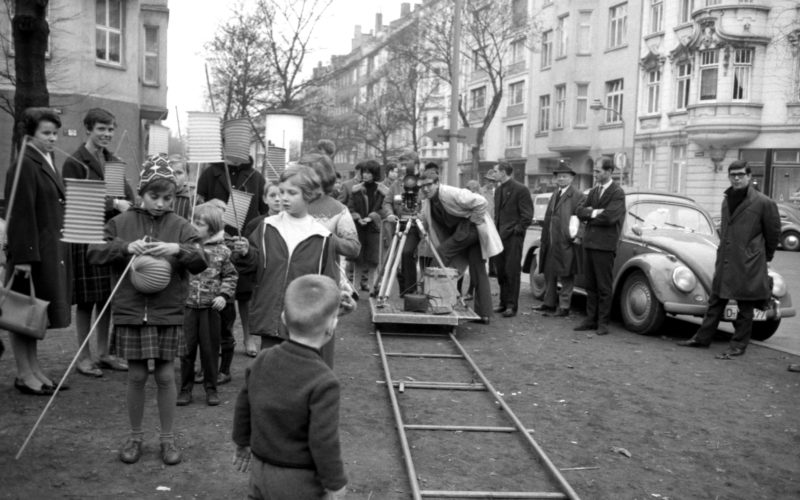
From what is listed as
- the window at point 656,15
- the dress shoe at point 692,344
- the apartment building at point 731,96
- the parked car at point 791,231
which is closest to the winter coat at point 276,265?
the dress shoe at point 692,344

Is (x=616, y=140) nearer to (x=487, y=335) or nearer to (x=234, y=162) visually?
(x=487, y=335)

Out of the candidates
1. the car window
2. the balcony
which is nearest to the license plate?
the car window

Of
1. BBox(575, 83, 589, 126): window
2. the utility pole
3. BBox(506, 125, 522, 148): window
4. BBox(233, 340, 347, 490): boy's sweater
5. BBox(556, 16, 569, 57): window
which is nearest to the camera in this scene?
BBox(233, 340, 347, 490): boy's sweater

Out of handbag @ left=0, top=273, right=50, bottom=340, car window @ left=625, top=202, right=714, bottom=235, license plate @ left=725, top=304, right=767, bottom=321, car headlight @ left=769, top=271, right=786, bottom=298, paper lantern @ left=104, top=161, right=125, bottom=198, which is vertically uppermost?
paper lantern @ left=104, top=161, right=125, bottom=198

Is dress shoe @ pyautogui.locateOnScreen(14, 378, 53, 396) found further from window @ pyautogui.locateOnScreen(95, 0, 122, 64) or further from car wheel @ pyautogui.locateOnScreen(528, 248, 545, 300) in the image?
window @ pyautogui.locateOnScreen(95, 0, 122, 64)

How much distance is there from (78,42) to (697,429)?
24492mm

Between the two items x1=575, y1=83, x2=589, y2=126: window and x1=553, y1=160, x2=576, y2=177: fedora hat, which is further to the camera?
x1=575, y1=83, x2=589, y2=126: window

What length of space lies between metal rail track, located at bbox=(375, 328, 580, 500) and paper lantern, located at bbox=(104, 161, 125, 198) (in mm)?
2556

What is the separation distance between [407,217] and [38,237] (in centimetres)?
552

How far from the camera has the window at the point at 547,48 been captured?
49844 mm

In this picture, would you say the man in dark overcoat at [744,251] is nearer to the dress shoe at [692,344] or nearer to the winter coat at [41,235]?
the dress shoe at [692,344]

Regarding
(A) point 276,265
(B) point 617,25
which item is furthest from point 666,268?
(B) point 617,25

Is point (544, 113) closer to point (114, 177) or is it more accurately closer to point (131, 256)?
point (114, 177)

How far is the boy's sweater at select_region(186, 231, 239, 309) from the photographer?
6.05 m
